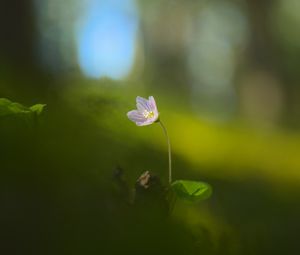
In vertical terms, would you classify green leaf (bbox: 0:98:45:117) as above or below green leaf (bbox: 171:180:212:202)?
above

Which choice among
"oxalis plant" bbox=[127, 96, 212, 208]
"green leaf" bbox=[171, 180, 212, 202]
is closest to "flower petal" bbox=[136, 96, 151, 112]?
"oxalis plant" bbox=[127, 96, 212, 208]

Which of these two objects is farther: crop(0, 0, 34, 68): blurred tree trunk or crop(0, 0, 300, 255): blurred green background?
crop(0, 0, 34, 68): blurred tree trunk

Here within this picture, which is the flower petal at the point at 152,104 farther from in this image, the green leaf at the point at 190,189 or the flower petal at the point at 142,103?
the green leaf at the point at 190,189

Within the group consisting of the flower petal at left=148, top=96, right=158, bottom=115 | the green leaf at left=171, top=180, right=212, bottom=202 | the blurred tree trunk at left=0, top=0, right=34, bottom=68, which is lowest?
the green leaf at left=171, top=180, right=212, bottom=202

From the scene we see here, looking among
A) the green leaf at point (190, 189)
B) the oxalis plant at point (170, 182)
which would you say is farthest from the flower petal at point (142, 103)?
the green leaf at point (190, 189)

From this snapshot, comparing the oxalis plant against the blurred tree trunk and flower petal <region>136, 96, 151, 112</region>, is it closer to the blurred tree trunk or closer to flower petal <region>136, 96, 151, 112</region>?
flower petal <region>136, 96, 151, 112</region>

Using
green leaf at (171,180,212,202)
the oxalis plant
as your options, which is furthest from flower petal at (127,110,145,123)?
green leaf at (171,180,212,202)

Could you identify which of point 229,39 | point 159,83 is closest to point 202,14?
point 229,39
